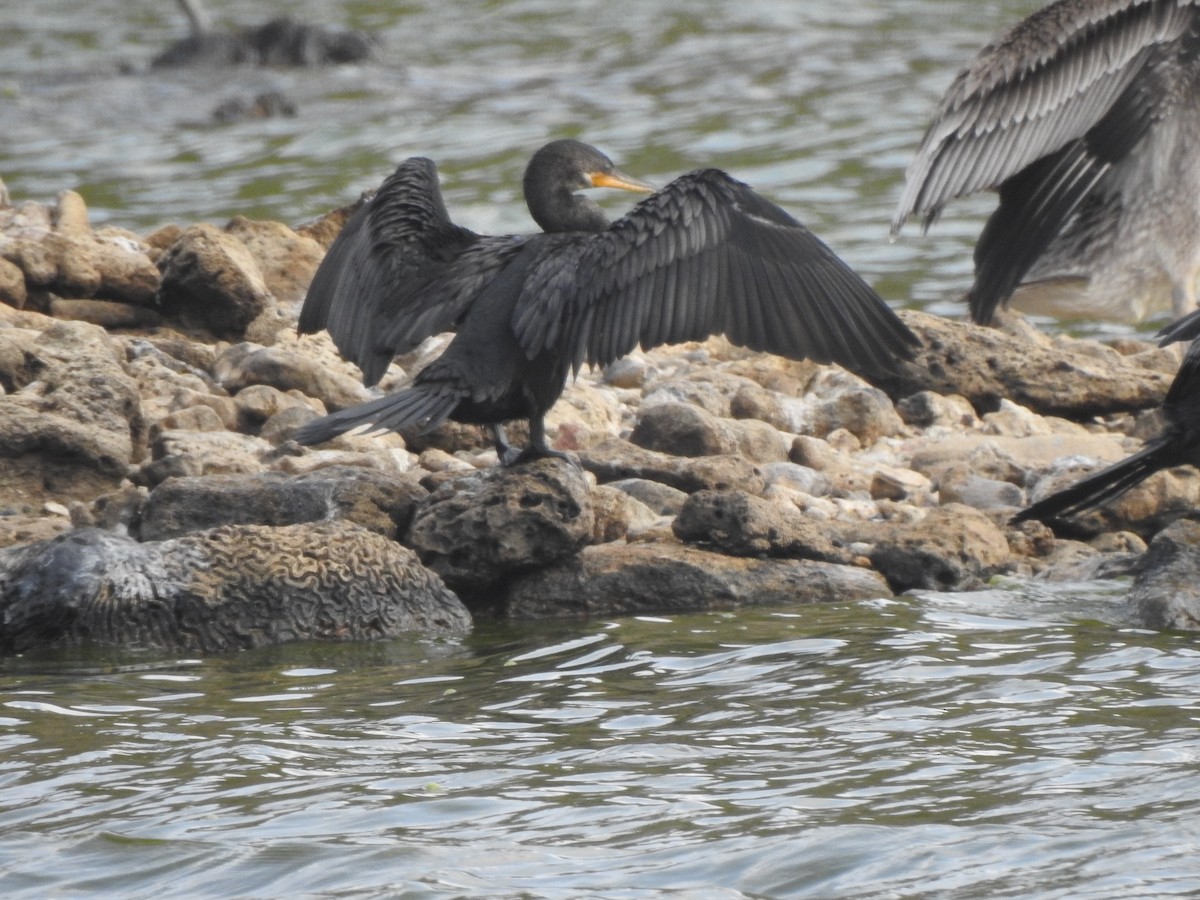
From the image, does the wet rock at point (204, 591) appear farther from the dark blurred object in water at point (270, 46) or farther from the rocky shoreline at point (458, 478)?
the dark blurred object in water at point (270, 46)

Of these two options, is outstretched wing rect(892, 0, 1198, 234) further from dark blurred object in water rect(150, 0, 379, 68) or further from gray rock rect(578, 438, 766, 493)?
dark blurred object in water rect(150, 0, 379, 68)

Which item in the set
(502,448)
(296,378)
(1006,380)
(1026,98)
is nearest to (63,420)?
(296,378)

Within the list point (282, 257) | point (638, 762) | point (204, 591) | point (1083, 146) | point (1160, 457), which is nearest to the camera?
point (638, 762)

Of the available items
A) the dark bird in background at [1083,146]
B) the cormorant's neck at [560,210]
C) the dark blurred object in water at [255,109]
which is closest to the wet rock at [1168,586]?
the dark bird in background at [1083,146]

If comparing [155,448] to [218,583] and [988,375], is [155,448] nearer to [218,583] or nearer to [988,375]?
[218,583]

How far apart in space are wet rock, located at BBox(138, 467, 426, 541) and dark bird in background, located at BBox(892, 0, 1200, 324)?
206 centimetres

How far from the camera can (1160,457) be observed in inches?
264

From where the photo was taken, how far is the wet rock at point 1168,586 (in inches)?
232

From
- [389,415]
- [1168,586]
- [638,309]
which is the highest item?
[638,309]

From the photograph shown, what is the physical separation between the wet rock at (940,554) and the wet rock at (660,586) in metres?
0.14

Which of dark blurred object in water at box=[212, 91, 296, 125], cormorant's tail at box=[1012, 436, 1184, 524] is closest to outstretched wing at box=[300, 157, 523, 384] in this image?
cormorant's tail at box=[1012, 436, 1184, 524]

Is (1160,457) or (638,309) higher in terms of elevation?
(638,309)

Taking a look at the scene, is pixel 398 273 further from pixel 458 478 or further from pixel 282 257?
pixel 282 257

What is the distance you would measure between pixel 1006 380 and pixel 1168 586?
102 inches
